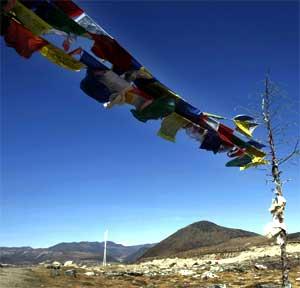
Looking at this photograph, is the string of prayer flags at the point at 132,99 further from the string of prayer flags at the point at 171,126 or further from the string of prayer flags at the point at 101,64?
the string of prayer flags at the point at 171,126

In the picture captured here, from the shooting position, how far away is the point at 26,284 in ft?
76.1

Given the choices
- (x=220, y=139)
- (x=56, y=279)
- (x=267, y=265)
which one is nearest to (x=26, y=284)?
(x=56, y=279)

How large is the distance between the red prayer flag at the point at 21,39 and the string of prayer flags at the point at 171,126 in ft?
17.1

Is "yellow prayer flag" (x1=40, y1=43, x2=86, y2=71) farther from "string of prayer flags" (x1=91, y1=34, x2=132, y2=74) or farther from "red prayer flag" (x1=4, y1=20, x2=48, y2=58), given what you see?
"string of prayer flags" (x1=91, y1=34, x2=132, y2=74)

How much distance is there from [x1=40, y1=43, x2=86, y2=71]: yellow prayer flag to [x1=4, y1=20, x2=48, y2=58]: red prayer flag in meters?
0.41

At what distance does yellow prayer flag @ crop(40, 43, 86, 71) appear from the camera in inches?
472

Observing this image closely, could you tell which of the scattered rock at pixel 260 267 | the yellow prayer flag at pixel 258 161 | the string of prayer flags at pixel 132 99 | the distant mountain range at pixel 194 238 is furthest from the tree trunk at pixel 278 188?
the distant mountain range at pixel 194 238

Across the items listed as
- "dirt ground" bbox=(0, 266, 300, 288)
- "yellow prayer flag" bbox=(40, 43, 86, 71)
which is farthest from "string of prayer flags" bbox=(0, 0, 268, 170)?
"dirt ground" bbox=(0, 266, 300, 288)

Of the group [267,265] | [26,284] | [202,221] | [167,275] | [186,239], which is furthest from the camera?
[202,221]

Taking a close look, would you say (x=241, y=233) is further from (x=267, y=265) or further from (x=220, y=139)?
(x=220, y=139)

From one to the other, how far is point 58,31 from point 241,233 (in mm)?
83820

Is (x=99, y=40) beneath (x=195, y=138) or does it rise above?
above

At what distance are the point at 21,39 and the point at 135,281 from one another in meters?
19.4

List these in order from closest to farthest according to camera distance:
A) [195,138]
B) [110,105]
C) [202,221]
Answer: [110,105]
[195,138]
[202,221]
